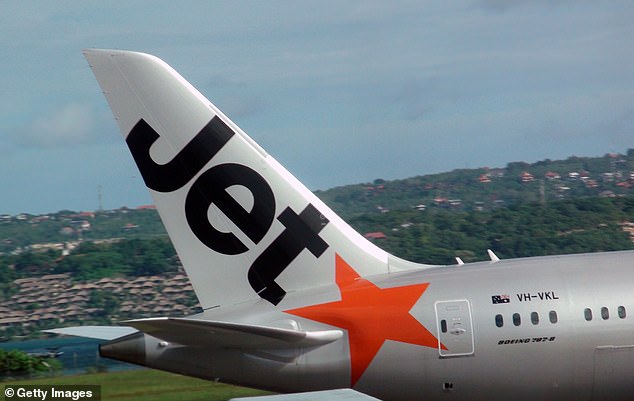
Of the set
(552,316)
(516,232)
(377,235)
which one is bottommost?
(552,316)

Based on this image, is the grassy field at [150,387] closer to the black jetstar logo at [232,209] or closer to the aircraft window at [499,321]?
the black jetstar logo at [232,209]

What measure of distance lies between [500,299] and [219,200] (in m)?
7.16

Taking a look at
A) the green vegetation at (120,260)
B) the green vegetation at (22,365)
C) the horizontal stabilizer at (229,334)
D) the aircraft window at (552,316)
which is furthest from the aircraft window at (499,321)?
the green vegetation at (120,260)

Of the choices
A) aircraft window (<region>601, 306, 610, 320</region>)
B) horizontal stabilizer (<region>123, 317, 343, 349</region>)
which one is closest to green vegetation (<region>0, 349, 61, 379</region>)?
horizontal stabilizer (<region>123, 317, 343, 349</region>)

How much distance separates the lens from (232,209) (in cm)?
2525

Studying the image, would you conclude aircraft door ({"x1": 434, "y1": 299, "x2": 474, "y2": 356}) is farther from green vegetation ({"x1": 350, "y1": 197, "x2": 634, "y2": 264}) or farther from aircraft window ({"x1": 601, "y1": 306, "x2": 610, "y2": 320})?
green vegetation ({"x1": 350, "y1": 197, "x2": 634, "y2": 264})

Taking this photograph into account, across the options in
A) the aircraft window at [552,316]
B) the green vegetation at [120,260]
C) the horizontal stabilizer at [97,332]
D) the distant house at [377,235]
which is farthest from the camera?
the green vegetation at [120,260]

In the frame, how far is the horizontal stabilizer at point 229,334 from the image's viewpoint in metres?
21.9

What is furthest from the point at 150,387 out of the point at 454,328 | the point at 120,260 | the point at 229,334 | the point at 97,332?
the point at 120,260

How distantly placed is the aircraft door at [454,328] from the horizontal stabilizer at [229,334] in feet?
7.66

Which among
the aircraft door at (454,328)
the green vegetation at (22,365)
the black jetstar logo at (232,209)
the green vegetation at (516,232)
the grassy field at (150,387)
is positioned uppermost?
the green vegetation at (516,232)

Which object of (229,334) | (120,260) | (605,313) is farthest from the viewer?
(120,260)

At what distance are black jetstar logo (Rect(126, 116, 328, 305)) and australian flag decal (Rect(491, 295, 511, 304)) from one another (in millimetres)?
4259

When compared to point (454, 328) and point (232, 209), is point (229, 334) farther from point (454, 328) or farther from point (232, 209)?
point (454, 328)
